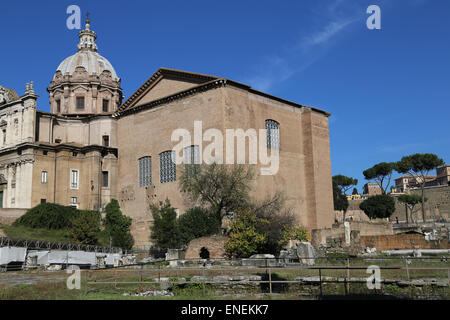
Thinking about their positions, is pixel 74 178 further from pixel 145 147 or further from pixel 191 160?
pixel 191 160

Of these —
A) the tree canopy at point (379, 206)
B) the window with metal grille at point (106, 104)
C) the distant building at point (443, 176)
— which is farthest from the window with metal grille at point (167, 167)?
the distant building at point (443, 176)

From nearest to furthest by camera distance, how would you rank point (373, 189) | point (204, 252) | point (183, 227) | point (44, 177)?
point (204, 252)
point (183, 227)
point (44, 177)
point (373, 189)

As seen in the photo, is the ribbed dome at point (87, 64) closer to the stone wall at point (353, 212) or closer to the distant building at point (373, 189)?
the stone wall at point (353, 212)

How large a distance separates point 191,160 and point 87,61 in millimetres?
23576

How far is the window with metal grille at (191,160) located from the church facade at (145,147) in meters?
0.69

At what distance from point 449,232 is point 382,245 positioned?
23.0 feet

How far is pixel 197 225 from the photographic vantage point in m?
33.8

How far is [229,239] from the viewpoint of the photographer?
29422 millimetres

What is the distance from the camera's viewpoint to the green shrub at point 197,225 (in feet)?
110

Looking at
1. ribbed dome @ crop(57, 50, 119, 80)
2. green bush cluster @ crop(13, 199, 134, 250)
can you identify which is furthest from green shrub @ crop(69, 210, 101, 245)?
ribbed dome @ crop(57, 50, 119, 80)

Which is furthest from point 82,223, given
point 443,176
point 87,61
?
point 443,176
